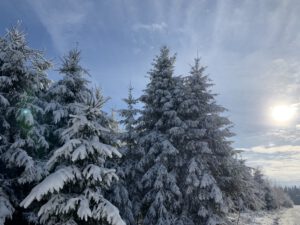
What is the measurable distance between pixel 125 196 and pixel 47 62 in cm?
840

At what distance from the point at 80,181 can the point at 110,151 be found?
140 cm

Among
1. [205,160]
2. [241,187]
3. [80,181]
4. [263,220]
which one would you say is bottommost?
[263,220]

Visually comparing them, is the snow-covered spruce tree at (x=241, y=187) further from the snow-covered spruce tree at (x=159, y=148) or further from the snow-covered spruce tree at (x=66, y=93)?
the snow-covered spruce tree at (x=66, y=93)

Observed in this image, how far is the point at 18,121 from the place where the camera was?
42.8 ft

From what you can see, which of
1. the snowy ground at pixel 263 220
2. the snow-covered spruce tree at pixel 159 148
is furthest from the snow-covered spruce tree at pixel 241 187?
the snowy ground at pixel 263 220

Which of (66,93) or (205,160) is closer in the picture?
(66,93)

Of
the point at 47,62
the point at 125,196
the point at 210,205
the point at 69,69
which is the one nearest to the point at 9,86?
the point at 47,62

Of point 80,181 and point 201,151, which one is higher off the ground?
point 201,151

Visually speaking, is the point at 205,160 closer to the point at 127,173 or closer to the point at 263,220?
the point at 127,173

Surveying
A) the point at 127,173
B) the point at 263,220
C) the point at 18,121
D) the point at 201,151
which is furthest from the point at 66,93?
the point at 263,220

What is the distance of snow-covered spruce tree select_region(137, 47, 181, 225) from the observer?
16.7m

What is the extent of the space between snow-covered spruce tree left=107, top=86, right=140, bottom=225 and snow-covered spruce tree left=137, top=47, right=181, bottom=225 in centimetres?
59

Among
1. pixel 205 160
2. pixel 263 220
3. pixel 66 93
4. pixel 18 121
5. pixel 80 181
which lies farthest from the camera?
pixel 263 220

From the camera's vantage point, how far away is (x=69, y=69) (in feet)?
53.4
